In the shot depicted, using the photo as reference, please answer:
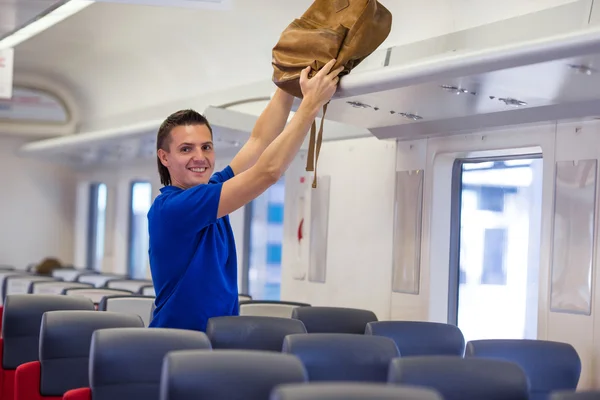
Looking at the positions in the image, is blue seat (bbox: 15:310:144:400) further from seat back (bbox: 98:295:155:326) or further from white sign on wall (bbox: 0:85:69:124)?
white sign on wall (bbox: 0:85:69:124)

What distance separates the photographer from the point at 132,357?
4.20 meters

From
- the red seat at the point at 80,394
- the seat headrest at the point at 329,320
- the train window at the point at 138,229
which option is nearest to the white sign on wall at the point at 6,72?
the train window at the point at 138,229

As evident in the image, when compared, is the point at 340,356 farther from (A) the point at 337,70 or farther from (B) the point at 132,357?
(A) the point at 337,70

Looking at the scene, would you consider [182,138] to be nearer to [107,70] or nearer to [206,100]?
[206,100]

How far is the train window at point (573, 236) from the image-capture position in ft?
22.4

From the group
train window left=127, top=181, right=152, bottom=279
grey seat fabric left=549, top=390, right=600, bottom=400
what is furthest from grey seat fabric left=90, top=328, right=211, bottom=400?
train window left=127, top=181, right=152, bottom=279

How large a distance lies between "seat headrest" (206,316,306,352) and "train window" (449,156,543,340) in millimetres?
3564

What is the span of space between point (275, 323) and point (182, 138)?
1516 mm

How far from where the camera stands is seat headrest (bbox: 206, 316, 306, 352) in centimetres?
484

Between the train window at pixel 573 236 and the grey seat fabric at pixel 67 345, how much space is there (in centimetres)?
349

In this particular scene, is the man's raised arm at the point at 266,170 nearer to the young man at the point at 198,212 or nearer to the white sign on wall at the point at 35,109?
the young man at the point at 198,212

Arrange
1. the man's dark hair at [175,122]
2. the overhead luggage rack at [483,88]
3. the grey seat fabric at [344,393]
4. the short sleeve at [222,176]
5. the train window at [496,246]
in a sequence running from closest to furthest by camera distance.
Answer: the grey seat fabric at [344,393] < the man's dark hair at [175,122] < the short sleeve at [222,176] < the overhead luggage rack at [483,88] < the train window at [496,246]

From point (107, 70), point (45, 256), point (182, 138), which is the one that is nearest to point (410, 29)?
point (182, 138)

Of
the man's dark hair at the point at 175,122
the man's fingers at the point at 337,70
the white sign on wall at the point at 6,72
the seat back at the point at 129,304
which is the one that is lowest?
the seat back at the point at 129,304
